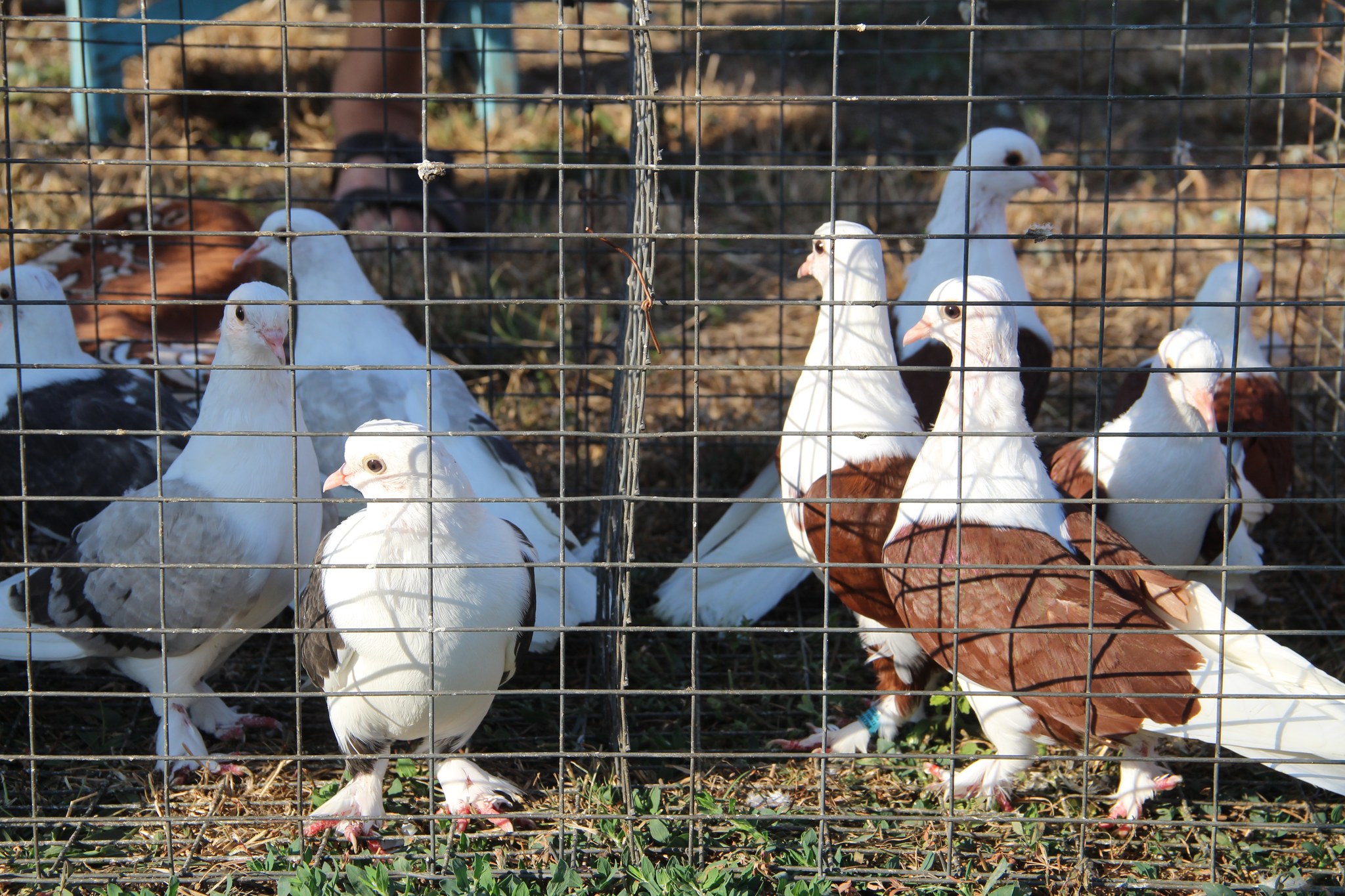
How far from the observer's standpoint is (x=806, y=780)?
3178 mm

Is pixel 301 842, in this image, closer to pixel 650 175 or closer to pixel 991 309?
pixel 650 175

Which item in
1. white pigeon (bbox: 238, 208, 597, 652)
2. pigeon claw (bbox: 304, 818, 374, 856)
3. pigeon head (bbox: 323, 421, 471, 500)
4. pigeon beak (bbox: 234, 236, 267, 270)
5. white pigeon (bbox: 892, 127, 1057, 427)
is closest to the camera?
pigeon head (bbox: 323, 421, 471, 500)

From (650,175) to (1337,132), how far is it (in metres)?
2.62

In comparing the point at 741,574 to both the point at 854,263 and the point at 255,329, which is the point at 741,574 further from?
the point at 255,329

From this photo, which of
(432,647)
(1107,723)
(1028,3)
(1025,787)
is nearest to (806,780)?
(1025,787)

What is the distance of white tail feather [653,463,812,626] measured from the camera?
→ 155 inches

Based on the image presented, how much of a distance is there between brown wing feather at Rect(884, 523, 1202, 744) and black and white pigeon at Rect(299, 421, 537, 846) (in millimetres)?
994

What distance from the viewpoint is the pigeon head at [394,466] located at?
2727 mm

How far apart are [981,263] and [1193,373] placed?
3.90 ft

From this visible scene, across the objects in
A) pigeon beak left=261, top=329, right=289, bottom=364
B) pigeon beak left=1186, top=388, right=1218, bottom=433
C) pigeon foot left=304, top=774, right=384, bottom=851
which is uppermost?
pigeon beak left=261, top=329, right=289, bottom=364

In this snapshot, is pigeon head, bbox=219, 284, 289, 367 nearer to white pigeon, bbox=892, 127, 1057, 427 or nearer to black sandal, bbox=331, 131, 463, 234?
white pigeon, bbox=892, 127, 1057, 427

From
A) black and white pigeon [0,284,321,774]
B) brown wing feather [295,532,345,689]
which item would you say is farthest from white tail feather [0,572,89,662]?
brown wing feather [295,532,345,689]

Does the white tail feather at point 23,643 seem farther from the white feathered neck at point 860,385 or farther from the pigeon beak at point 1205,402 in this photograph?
the pigeon beak at point 1205,402

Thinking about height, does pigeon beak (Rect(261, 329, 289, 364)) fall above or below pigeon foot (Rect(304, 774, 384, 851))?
above
